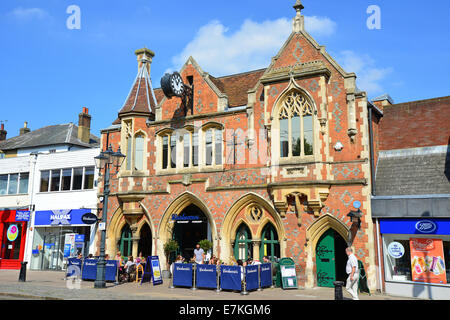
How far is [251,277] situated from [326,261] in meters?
3.73

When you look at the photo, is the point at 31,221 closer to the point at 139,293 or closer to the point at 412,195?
the point at 139,293

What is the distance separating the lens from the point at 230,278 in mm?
15438

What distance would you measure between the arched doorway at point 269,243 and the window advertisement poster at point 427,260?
5679 millimetres

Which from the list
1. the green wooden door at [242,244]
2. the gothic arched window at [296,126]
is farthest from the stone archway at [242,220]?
the gothic arched window at [296,126]

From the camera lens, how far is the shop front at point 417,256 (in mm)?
14938

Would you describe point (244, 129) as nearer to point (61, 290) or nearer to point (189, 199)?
point (189, 199)

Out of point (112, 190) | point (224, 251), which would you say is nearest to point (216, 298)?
point (224, 251)

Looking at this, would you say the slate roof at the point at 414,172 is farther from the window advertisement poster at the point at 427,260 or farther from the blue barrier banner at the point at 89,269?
the blue barrier banner at the point at 89,269

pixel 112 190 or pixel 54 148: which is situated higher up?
pixel 54 148

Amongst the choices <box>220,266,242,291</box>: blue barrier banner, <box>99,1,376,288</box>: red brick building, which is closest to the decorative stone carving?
<box>99,1,376,288</box>: red brick building

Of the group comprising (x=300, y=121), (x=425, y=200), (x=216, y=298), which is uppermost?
(x=300, y=121)

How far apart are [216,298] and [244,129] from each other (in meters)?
8.52

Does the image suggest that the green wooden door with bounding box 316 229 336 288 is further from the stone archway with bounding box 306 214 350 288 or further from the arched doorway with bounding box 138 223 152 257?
the arched doorway with bounding box 138 223 152 257

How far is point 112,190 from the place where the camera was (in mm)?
23500
